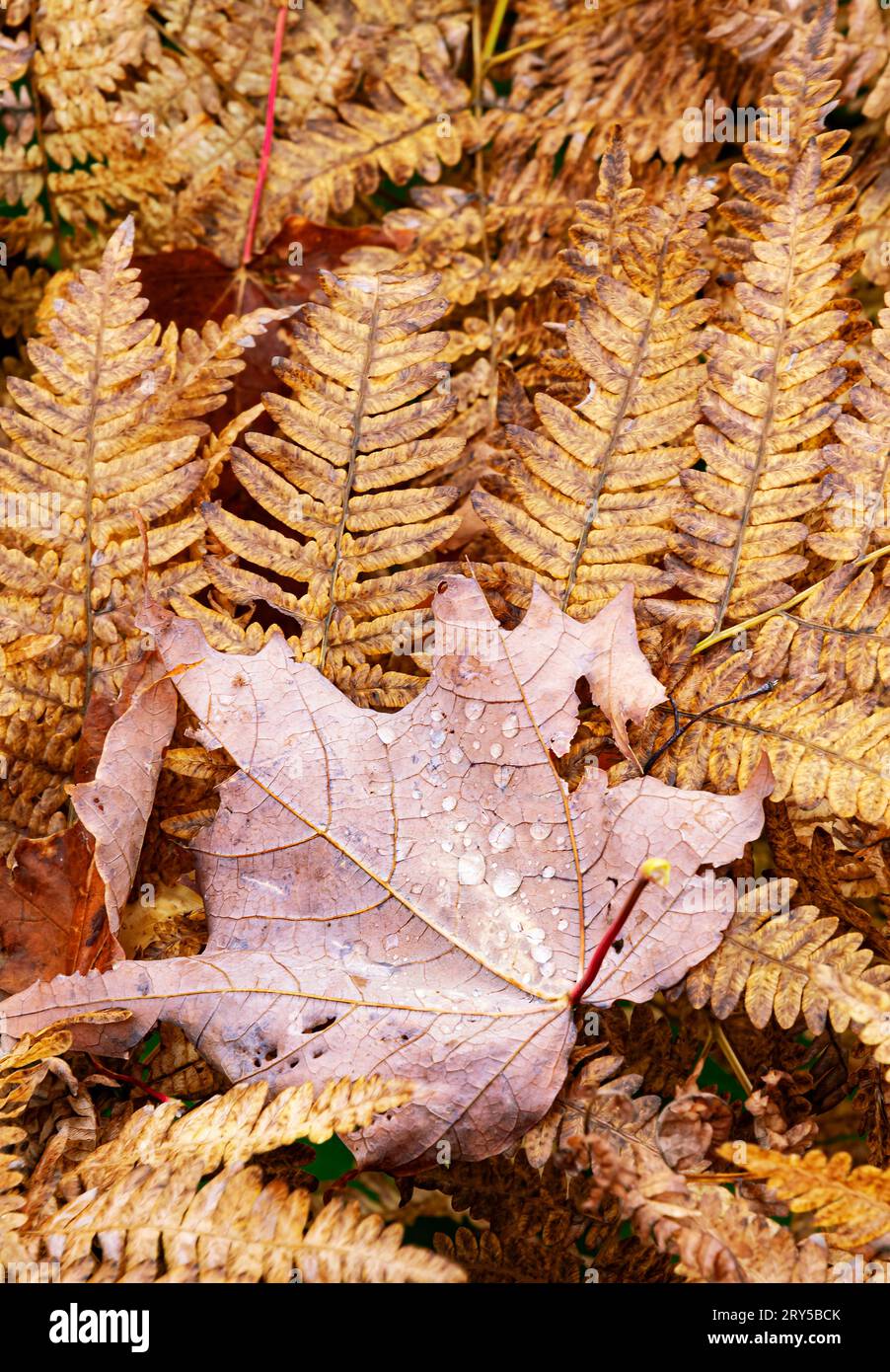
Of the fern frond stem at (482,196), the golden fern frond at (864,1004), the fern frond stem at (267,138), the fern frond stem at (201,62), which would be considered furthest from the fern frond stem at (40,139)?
the golden fern frond at (864,1004)

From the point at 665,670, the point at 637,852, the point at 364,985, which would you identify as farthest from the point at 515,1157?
the point at 665,670

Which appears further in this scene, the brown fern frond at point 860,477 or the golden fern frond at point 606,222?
the golden fern frond at point 606,222

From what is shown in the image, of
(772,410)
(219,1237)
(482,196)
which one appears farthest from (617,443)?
(219,1237)

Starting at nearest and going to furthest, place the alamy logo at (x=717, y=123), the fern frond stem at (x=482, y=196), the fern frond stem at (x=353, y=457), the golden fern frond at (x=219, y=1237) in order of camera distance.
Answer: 1. the golden fern frond at (x=219, y=1237)
2. the fern frond stem at (x=353, y=457)
3. the fern frond stem at (x=482, y=196)
4. the alamy logo at (x=717, y=123)

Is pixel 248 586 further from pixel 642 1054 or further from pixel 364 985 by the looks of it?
pixel 642 1054

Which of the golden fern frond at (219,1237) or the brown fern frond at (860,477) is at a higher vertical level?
the brown fern frond at (860,477)

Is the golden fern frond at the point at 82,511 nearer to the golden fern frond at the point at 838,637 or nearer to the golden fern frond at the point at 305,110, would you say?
the golden fern frond at the point at 305,110
